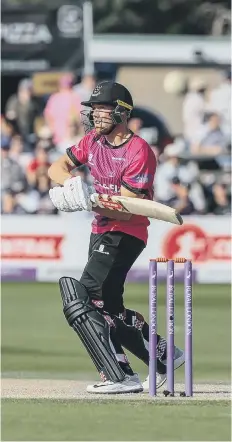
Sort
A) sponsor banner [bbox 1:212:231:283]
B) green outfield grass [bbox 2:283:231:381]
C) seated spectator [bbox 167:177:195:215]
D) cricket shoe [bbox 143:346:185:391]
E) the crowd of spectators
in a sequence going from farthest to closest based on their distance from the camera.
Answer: the crowd of spectators → seated spectator [bbox 167:177:195:215] → sponsor banner [bbox 1:212:231:283] → green outfield grass [bbox 2:283:231:381] → cricket shoe [bbox 143:346:185:391]

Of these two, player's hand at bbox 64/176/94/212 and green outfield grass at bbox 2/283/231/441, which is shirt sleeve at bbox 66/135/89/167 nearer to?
player's hand at bbox 64/176/94/212

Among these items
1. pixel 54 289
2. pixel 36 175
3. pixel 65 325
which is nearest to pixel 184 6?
pixel 36 175

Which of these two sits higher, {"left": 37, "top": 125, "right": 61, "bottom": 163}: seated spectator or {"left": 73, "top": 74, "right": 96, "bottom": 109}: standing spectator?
{"left": 73, "top": 74, "right": 96, "bottom": 109}: standing spectator

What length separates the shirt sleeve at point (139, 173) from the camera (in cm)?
866

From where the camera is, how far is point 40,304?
15438mm

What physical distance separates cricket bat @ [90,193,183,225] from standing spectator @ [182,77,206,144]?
13104mm

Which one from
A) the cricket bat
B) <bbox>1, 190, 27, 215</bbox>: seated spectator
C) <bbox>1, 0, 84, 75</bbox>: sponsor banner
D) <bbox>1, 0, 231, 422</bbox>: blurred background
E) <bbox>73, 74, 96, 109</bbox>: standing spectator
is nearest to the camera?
the cricket bat

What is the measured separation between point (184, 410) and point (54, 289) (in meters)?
9.17

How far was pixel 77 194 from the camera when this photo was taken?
8.60 metres

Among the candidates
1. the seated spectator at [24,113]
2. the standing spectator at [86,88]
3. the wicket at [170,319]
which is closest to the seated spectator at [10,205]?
the standing spectator at [86,88]

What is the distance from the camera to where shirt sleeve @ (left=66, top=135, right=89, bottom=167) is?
9070mm

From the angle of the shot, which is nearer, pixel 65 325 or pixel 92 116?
pixel 92 116

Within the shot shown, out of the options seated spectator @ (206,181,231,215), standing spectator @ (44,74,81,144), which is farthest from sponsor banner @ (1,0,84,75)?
seated spectator @ (206,181,231,215)

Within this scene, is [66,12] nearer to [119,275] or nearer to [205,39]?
[205,39]
